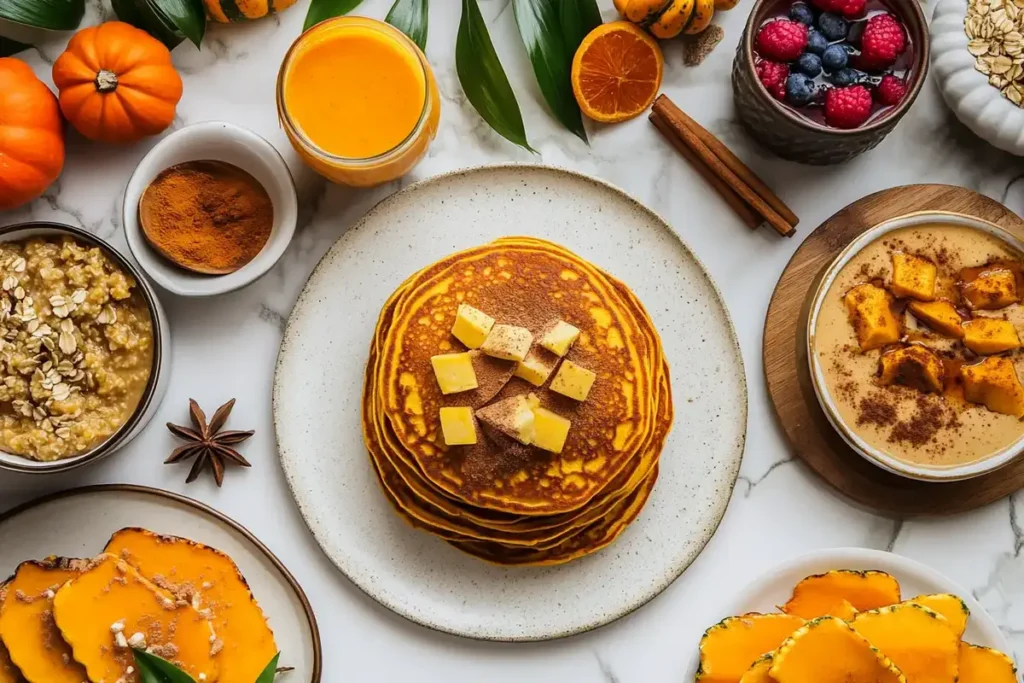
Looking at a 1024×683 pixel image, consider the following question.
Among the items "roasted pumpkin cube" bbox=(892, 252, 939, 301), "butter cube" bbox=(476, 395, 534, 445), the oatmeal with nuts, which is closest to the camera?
"butter cube" bbox=(476, 395, 534, 445)

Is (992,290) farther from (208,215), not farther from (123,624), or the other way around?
(123,624)

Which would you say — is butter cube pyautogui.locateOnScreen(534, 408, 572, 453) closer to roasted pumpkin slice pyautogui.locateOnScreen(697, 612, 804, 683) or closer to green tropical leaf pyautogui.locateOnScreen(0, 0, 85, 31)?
roasted pumpkin slice pyautogui.locateOnScreen(697, 612, 804, 683)

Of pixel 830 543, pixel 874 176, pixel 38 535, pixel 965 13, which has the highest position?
pixel 965 13

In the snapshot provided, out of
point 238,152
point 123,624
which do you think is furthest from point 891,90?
point 123,624

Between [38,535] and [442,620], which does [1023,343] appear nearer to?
[442,620]

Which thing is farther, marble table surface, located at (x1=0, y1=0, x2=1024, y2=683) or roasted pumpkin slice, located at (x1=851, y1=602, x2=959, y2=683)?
marble table surface, located at (x1=0, y1=0, x2=1024, y2=683)

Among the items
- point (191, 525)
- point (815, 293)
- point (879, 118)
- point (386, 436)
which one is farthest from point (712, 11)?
point (191, 525)

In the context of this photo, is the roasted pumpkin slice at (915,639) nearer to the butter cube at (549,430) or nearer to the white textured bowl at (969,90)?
the butter cube at (549,430)

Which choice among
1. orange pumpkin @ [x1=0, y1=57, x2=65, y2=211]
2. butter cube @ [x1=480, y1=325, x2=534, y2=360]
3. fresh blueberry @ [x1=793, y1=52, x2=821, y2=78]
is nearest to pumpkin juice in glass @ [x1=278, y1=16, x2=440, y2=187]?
butter cube @ [x1=480, y1=325, x2=534, y2=360]
